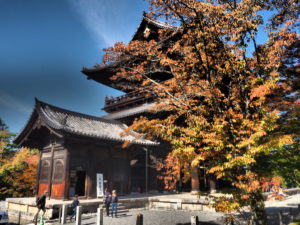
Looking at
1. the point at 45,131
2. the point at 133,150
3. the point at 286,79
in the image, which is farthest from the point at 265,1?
the point at 45,131

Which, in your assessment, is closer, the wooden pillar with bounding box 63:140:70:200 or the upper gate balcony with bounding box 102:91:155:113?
the wooden pillar with bounding box 63:140:70:200

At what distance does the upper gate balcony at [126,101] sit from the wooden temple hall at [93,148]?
0.05 meters

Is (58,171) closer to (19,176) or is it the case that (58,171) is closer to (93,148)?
(93,148)

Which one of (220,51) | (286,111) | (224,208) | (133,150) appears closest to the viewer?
(224,208)

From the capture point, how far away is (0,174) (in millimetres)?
23094

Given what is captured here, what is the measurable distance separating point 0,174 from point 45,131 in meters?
10.4

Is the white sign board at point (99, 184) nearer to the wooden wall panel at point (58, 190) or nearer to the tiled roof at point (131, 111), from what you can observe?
the wooden wall panel at point (58, 190)

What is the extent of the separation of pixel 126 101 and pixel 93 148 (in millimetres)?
7941

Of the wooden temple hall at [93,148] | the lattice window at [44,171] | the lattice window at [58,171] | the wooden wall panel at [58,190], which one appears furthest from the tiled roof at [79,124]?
the wooden wall panel at [58,190]

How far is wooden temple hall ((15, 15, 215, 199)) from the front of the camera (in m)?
15.7

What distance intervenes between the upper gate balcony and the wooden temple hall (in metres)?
0.05

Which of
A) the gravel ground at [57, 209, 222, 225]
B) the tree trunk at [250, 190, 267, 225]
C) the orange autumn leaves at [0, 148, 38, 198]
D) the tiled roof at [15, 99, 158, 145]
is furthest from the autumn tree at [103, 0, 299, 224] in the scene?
the orange autumn leaves at [0, 148, 38, 198]

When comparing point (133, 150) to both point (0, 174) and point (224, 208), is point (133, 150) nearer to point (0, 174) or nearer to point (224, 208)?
point (224, 208)

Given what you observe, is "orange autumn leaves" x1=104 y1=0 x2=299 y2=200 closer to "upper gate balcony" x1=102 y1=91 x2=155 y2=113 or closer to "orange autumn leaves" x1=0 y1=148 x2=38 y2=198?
"upper gate balcony" x1=102 y1=91 x2=155 y2=113
